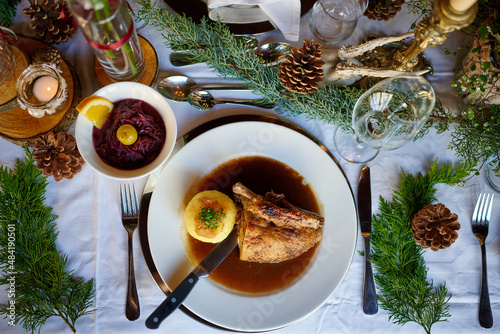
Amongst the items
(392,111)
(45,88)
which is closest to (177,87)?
(45,88)

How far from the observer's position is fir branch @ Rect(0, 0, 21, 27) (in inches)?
60.2

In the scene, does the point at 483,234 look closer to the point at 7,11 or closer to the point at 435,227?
the point at 435,227

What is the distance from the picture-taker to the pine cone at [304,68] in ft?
4.43

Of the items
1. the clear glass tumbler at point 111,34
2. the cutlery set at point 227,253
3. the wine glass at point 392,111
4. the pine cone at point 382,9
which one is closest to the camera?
the clear glass tumbler at point 111,34

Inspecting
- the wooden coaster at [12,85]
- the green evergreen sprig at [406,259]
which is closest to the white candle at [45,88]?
the wooden coaster at [12,85]

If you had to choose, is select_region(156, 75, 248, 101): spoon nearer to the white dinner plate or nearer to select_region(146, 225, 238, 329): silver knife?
the white dinner plate

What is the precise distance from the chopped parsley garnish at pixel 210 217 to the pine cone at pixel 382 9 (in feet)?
3.57

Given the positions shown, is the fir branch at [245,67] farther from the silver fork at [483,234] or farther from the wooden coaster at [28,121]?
the silver fork at [483,234]

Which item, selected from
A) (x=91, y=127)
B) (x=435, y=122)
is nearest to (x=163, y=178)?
(x=91, y=127)

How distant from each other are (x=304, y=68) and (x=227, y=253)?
80 centimetres

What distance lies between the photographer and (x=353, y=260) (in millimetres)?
1610

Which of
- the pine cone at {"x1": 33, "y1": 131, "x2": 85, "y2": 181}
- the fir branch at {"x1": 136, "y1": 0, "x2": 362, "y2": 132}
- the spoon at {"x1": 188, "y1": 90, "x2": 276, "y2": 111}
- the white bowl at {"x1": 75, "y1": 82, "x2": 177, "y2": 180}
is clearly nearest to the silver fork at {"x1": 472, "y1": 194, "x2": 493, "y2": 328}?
the fir branch at {"x1": 136, "y1": 0, "x2": 362, "y2": 132}

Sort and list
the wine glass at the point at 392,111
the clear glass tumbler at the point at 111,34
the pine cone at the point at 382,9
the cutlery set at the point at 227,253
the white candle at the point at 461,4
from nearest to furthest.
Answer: the white candle at the point at 461,4 < the clear glass tumbler at the point at 111,34 < the wine glass at the point at 392,111 < the cutlery set at the point at 227,253 < the pine cone at the point at 382,9

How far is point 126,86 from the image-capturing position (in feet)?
4.58
